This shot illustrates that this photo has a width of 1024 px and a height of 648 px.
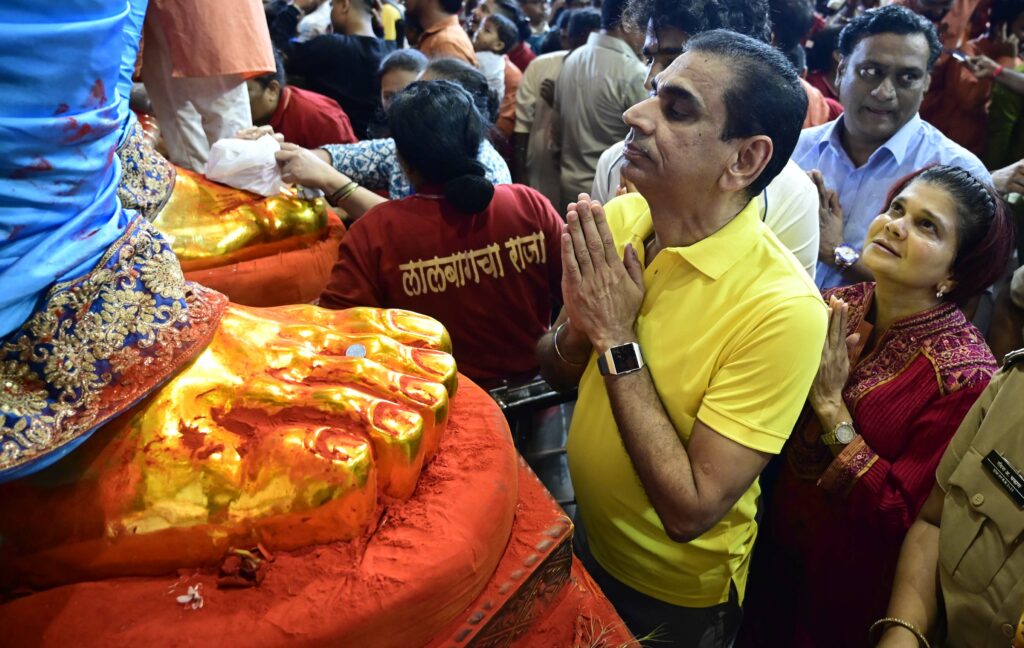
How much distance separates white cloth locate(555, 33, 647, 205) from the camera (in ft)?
10.1

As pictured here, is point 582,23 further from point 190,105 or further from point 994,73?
point 190,105

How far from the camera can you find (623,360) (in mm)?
1094

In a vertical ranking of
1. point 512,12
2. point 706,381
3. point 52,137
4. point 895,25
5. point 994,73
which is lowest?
point 512,12

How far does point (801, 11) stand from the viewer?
2.51m

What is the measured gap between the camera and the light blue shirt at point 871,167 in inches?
80.5

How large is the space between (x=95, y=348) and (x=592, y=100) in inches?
106

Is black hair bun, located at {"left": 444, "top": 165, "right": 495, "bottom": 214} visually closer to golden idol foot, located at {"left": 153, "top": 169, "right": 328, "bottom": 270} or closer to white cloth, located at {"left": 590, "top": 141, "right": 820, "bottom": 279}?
white cloth, located at {"left": 590, "top": 141, "right": 820, "bottom": 279}

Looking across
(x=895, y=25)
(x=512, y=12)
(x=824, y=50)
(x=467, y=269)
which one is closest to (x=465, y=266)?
(x=467, y=269)

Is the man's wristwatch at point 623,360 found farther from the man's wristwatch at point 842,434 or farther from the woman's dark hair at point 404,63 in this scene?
the woman's dark hair at point 404,63

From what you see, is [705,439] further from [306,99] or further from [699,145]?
[306,99]

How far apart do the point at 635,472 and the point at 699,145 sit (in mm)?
498

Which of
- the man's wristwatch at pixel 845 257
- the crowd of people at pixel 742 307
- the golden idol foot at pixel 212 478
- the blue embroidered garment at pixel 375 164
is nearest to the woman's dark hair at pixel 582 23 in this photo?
the crowd of people at pixel 742 307

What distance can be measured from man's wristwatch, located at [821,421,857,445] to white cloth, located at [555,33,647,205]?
6.09 ft

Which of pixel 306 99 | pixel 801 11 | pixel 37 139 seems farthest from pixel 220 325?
pixel 801 11
